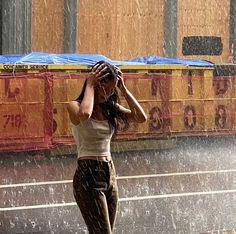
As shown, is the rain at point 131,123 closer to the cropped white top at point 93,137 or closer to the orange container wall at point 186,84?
the orange container wall at point 186,84

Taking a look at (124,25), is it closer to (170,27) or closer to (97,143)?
(170,27)

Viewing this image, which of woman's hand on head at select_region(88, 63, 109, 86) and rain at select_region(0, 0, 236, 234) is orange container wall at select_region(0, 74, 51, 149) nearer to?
rain at select_region(0, 0, 236, 234)

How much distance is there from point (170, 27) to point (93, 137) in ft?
72.5

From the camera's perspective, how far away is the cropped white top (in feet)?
19.3

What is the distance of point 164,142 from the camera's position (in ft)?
56.2

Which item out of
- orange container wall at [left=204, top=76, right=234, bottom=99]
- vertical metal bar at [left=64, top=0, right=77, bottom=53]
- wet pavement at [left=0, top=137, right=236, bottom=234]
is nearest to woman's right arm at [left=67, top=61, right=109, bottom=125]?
wet pavement at [left=0, top=137, right=236, bottom=234]

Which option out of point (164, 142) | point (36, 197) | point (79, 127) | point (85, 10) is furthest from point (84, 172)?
point (85, 10)

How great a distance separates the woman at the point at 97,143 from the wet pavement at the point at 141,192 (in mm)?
3012

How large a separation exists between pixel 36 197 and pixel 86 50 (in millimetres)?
15313

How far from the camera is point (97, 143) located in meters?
5.91

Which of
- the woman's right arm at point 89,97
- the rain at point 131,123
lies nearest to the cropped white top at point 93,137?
the woman's right arm at point 89,97

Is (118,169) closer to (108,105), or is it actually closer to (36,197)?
(36,197)

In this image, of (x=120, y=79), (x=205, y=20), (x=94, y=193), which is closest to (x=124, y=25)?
(x=205, y=20)

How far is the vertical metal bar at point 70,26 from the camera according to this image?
25375mm
